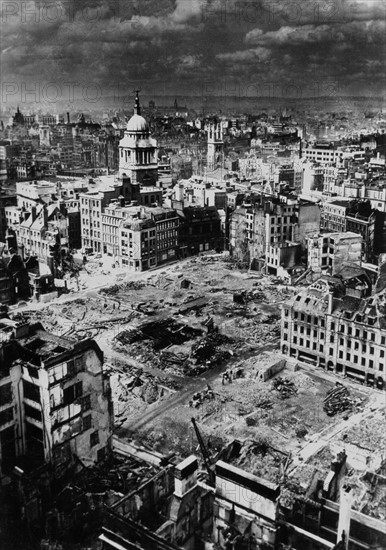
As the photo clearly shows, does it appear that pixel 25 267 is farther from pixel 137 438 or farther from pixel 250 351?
pixel 137 438

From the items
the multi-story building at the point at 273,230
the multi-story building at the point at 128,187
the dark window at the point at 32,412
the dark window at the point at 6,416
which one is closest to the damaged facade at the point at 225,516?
the dark window at the point at 32,412

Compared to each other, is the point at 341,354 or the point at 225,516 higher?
the point at 225,516

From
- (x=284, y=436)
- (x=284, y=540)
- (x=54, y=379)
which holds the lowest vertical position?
(x=284, y=436)

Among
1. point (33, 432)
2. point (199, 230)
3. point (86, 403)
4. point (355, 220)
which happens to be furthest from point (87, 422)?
point (199, 230)

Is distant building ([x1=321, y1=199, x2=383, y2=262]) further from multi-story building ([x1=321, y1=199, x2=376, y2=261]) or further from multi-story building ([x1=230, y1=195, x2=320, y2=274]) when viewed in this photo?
multi-story building ([x1=230, y1=195, x2=320, y2=274])

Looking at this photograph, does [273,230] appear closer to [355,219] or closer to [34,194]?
[355,219]

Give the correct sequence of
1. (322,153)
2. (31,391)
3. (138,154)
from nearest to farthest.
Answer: (31,391)
(138,154)
(322,153)

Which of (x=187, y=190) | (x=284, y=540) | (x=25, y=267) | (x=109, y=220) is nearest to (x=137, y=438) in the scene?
(x=284, y=540)
